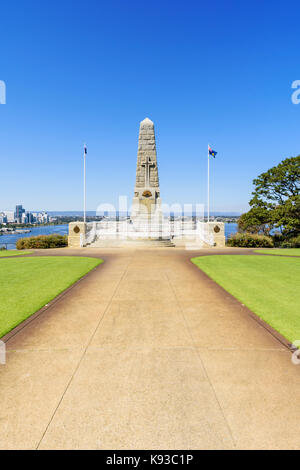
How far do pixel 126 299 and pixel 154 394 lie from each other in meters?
4.00

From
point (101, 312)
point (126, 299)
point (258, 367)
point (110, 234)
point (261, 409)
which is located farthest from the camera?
point (110, 234)

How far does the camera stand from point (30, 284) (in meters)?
8.62

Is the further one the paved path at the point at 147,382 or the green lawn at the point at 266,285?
the green lawn at the point at 266,285

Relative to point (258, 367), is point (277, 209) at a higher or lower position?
higher

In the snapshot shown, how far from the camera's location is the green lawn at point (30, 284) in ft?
19.9

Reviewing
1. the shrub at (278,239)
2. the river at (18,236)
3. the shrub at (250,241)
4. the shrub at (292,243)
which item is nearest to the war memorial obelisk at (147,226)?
the shrub at (250,241)

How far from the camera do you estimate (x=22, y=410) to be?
3000 millimetres

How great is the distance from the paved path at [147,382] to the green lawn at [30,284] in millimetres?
682

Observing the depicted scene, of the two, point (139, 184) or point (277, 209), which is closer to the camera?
point (277, 209)

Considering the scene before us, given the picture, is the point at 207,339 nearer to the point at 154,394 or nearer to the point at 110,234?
the point at 154,394

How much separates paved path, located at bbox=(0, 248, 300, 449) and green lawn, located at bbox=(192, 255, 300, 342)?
0.56m

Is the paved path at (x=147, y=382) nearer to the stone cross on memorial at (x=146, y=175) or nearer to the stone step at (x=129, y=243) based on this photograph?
the stone step at (x=129, y=243)

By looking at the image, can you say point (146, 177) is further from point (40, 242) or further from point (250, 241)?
point (40, 242)

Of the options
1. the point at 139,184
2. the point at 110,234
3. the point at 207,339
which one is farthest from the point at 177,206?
the point at 207,339
